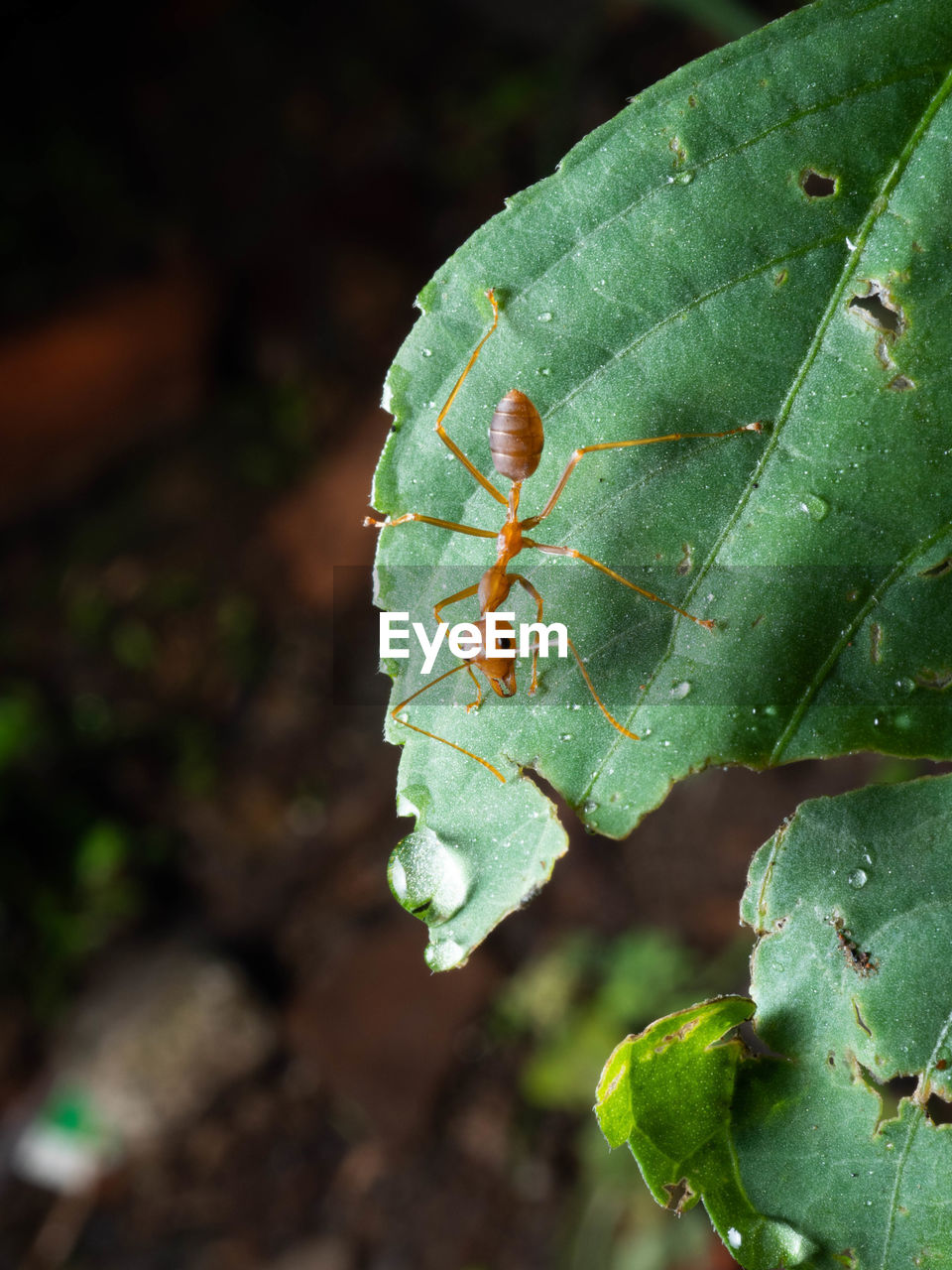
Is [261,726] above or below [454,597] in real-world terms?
below

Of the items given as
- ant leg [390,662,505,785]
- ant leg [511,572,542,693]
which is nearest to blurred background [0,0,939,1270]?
ant leg [511,572,542,693]

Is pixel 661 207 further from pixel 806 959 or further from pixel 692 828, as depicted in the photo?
pixel 692 828

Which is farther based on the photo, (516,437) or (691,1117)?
(516,437)

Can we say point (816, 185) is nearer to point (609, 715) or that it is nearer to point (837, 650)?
point (837, 650)

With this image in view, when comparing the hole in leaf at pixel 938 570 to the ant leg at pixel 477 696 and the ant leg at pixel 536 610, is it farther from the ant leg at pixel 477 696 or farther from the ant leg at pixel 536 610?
the ant leg at pixel 477 696

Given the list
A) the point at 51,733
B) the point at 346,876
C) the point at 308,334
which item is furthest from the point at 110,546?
the point at 346,876

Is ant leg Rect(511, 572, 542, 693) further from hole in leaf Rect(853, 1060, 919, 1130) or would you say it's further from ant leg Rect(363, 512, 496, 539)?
hole in leaf Rect(853, 1060, 919, 1130)

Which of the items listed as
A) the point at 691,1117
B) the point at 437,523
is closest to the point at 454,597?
the point at 437,523
